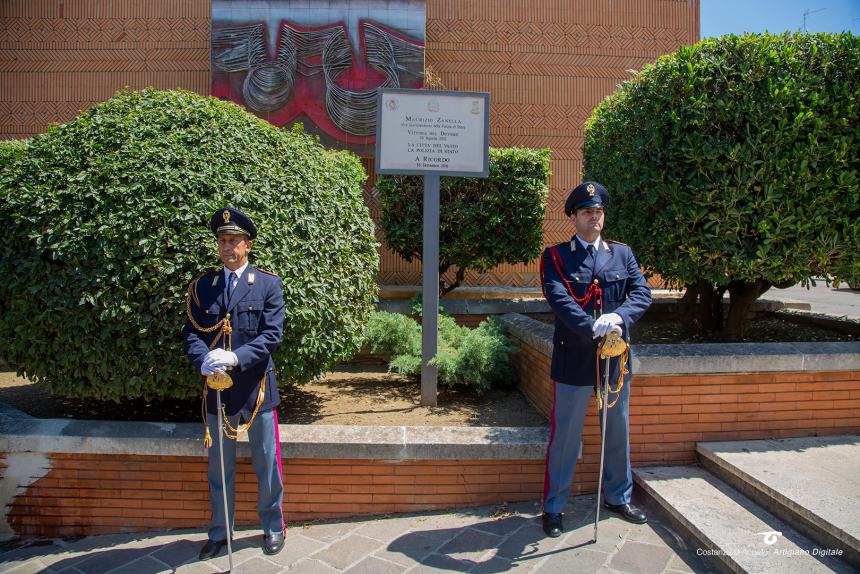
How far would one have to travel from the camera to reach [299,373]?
3.93 m

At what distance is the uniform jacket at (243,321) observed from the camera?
319cm

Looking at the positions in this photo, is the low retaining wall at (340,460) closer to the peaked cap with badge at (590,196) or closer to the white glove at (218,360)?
the white glove at (218,360)

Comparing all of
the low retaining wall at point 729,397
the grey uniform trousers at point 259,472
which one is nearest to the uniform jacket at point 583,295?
the low retaining wall at point 729,397

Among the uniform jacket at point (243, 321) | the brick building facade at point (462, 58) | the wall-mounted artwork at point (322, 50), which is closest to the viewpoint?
the uniform jacket at point (243, 321)

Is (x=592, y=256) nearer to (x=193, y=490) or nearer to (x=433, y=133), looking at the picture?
(x=433, y=133)

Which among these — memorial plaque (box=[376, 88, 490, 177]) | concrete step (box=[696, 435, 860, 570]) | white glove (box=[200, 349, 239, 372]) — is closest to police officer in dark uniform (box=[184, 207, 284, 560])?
white glove (box=[200, 349, 239, 372])

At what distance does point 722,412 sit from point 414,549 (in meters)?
2.30

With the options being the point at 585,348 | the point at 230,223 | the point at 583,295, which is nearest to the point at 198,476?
the point at 230,223

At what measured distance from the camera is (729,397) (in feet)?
12.8

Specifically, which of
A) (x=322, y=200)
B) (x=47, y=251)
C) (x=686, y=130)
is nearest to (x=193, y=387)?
(x=47, y=251)

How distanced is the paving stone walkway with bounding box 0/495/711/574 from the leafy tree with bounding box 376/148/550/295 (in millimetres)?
3807

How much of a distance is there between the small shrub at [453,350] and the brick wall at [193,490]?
113 centimetres

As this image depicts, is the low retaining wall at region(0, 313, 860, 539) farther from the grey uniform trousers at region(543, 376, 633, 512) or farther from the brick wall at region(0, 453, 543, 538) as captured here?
the grey uniform trousers at region(543, 376, 633, 512)

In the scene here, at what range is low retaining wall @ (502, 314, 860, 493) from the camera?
384 centimetres
